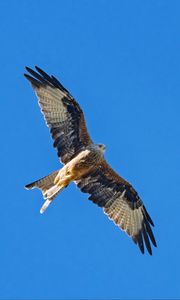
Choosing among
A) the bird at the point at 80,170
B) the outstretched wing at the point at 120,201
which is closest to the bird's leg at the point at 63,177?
the bird at the point at 80,170

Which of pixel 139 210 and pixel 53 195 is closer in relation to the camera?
pixel 53 195

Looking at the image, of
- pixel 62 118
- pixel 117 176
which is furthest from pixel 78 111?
pixel 117 176

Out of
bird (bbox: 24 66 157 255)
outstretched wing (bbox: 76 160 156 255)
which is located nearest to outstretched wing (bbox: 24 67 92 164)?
bird (bbox: 24 66 157 255)

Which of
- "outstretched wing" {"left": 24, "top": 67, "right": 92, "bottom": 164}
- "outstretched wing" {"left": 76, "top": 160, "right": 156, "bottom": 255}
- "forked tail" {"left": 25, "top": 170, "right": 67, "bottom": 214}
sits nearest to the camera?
"forked tail" {"left": 25, "top": 170, "right": 67, "bottom": 214}

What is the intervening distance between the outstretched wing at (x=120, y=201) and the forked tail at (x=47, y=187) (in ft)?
2.48

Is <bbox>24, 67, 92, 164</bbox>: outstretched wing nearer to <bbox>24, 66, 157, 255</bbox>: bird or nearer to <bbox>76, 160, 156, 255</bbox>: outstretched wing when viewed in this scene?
<bbox>24, 66, 157, 255</bbox>: bird

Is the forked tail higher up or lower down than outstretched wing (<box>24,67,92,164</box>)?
lower down

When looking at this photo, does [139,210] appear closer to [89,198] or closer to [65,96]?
[89,198]

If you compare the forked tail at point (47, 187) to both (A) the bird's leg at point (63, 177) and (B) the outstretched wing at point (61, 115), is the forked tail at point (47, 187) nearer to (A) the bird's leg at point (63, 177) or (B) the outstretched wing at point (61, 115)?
(A) the bird's leg at point (63, 177)

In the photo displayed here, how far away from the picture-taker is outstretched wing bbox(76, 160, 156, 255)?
16.9m

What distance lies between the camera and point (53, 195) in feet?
52.5

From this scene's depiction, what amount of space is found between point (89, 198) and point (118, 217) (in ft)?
2.20

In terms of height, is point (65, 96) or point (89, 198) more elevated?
point (65, 96)

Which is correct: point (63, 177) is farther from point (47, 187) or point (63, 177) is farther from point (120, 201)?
point (120, 201)
